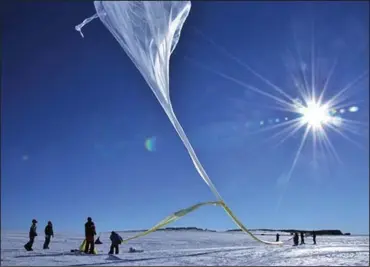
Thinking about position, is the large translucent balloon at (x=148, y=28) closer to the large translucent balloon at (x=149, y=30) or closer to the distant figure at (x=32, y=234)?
the large translucent balloon at (x=149, y=30)

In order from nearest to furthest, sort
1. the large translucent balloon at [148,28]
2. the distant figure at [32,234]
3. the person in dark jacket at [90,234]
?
the large translucent balloon at [148,28]
the person in dark jacket at [90,234]
the distant figure at [32,234]

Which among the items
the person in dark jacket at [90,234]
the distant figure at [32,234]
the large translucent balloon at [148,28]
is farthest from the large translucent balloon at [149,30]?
the distant figure at [32,234]

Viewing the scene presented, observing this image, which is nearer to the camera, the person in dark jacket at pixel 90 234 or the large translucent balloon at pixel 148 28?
the large translucent balloon at pixel 148 28

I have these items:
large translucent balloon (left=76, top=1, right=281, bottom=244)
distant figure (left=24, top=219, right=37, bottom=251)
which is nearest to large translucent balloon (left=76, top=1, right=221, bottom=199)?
large translucent balloon (left=76, top=1, right=281, bottom=244)

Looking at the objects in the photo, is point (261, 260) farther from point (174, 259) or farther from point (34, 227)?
point (34, 227)

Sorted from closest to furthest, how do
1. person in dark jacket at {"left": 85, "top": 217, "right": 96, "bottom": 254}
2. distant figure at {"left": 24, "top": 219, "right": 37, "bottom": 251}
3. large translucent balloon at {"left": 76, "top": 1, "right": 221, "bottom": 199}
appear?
large translucent balloon at {"left": 76, "top": 1, "right": 221, "bottom": 199}, person in dark jacket at {"left": 85, "top": 217, "right": 96, "bottom": 254}, distant figure at {"left": 24, "top": 219, "right": 37, "bottom": 251}

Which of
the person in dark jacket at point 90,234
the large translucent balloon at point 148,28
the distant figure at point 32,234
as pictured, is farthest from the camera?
the distant figure at point 32,234

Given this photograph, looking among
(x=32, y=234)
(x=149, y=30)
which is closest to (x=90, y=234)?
(x=32, y=234)

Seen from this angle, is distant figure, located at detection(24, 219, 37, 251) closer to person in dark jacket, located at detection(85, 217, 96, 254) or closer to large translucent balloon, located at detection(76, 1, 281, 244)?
person in dark jacket, located at detection(85, 217, 96, 254)

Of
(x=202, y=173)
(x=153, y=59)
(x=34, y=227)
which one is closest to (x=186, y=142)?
(x=202, y=173)

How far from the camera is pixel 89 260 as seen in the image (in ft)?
40.9

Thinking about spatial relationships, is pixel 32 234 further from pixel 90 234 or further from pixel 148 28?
pixel 148 28

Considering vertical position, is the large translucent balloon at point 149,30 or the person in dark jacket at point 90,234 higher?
the large translucent balloon at point 149,30

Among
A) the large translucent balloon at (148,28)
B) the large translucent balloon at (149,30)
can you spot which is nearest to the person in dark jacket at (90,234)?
the large translucent balloon at (149,30)
